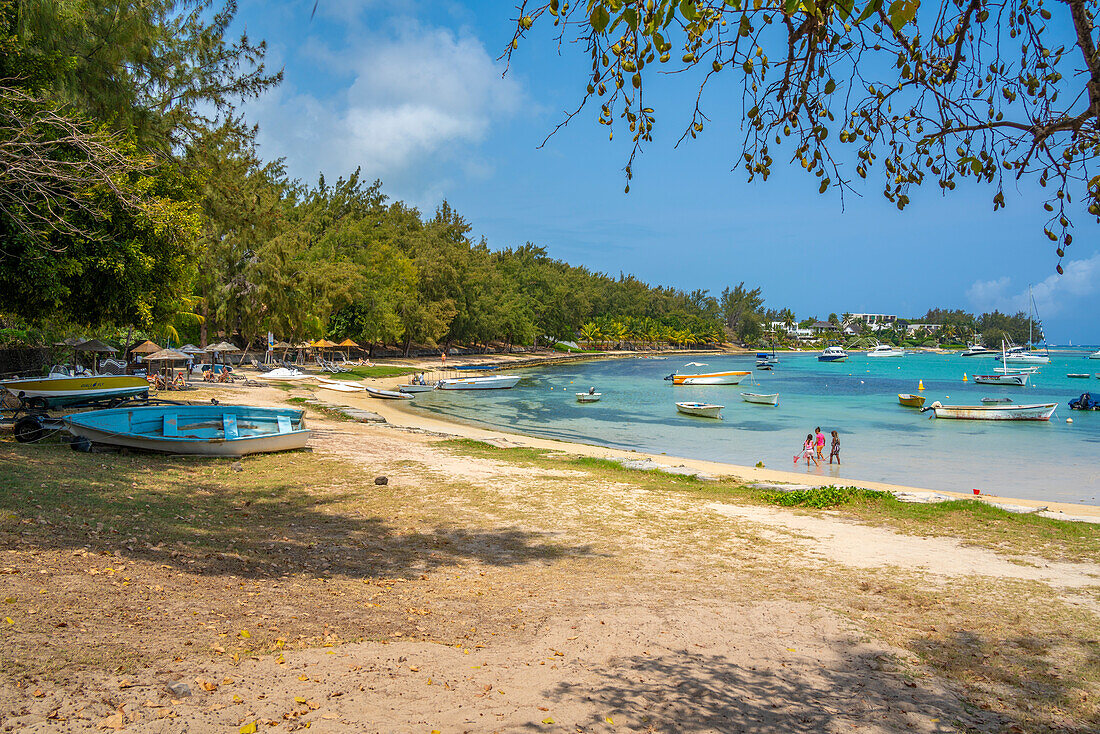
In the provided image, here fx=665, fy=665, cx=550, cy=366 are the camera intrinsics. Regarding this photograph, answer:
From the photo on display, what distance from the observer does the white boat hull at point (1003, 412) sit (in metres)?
38.2


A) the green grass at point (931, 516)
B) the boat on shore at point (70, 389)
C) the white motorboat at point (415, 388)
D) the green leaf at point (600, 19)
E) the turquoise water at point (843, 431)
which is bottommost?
the turquoise water at point (843, 431)

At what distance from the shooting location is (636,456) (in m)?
22.3

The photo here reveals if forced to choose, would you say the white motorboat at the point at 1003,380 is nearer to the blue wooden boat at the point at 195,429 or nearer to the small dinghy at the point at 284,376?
the small dinghy at the point at 284,376

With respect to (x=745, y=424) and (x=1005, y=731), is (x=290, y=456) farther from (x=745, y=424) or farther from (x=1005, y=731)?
(x=745, y=424)

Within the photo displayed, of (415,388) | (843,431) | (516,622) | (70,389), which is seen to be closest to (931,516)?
(516,622)

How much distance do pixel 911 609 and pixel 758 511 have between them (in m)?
5.29

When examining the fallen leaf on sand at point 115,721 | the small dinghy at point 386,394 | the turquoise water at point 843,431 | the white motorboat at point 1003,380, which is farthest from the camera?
the white motorboat at point 1003,380

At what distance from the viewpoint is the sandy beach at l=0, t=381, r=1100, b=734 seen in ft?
13.4

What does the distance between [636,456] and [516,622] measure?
16.7 meters

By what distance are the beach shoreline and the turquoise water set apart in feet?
5.79

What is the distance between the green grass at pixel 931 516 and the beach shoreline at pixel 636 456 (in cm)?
94

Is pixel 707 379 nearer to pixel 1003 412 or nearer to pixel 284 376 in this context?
pixel 1003 412

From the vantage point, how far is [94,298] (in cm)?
1349

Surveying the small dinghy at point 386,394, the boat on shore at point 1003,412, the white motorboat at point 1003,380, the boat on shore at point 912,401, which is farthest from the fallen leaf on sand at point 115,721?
the white motorboat at point 1003,380
